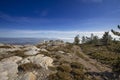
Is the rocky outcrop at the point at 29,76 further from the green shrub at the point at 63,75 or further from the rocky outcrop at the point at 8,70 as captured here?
the green shrub at the point at 63,75

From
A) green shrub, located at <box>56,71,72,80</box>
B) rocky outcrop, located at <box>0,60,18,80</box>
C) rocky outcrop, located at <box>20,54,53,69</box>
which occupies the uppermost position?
rocky outcrop, located at <box>20,54,53,69</box>

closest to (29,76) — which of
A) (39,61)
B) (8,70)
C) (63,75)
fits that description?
(8,70)

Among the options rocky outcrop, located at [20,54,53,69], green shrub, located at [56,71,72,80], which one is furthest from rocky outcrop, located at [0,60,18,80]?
green shrub, located at [56,71,72,80]

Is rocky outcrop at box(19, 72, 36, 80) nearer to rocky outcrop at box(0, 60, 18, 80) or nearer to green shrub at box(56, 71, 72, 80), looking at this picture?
rocky outcrop at box(0, 60, 18, 80)

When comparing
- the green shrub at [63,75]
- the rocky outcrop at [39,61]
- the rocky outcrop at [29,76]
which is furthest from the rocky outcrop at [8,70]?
the green shrub at [63,75]

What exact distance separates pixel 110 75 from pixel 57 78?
8020mm

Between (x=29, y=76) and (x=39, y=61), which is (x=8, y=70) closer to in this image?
(x=29, y=76)

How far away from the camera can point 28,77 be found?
17016mm

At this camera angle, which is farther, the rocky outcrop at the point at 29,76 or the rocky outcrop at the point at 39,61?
the rocky outcrop at the point at 39,61

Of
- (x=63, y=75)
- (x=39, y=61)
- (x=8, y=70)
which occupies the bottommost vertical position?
(x=63, y=75)

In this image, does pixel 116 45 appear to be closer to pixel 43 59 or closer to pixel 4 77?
pixel 43 59

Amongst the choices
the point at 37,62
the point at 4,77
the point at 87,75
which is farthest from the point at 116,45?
the point at 4,77

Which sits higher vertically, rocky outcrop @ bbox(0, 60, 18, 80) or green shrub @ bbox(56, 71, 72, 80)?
rocky outcrop @ bbox(0, 60, 18, 80)

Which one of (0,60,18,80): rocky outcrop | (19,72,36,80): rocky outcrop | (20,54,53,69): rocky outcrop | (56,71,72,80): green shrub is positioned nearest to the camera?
(19,72,36,80): rocky outcrop
